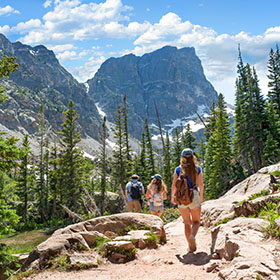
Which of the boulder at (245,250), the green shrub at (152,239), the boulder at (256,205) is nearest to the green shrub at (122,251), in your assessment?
the green shrub at (152,239)

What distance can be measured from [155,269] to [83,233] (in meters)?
2.27

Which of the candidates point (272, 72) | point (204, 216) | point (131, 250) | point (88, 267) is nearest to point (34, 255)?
point (88, 267)

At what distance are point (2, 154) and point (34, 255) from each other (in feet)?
12.3

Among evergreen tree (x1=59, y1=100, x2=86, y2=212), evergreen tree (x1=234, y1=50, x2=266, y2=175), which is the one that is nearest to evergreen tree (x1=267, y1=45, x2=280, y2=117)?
evergreen tree (x1=234, y1=50, x2=266, y2=175)

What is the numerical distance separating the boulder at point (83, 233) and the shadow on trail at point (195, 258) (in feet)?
4.59

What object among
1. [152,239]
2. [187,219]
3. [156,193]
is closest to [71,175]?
[156,193]

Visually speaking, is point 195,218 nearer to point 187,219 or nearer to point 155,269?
point 187,219

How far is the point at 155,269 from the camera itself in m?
4.99

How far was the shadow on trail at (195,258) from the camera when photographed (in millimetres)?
5009

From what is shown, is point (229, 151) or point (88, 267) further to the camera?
point (229, 151)

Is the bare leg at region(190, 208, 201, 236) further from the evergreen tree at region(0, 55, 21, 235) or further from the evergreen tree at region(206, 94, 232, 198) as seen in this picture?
the evergreen tree at region(206, 94, 232, 198)

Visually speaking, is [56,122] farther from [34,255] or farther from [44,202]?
[34,255]

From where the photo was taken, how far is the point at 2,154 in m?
8.41

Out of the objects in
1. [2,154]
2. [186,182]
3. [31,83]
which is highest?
[31,83]
